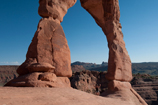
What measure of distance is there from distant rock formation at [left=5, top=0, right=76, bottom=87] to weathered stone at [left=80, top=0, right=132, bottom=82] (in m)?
2.51

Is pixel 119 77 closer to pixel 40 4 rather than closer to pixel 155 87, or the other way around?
pixel 40 4

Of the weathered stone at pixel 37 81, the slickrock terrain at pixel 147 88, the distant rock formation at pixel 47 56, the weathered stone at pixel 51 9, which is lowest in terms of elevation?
the slickrock terrain at pixel 147 88

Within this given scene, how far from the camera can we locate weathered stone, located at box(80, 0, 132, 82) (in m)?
6.39

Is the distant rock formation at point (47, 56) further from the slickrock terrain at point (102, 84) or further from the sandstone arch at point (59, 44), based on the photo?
the slickrock terrain at point (102, 84)

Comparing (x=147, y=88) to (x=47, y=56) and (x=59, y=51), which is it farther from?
(x=47, y=56)

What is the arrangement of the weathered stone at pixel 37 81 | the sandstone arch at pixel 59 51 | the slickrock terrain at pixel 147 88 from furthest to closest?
1. the slickrock terrain at pixel 147 88
2. the sandstone arch at pixel 59 51
3. the weathered stone at pixel 37 81

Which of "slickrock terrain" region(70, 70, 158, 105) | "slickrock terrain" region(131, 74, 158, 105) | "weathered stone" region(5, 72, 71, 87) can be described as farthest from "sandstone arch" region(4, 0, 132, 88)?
"slickrock terrain" region(131, 74, 158, 105)

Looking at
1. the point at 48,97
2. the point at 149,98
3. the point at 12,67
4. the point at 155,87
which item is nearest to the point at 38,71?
the point at 48,97

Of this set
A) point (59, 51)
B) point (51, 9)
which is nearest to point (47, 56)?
point (59, 51)

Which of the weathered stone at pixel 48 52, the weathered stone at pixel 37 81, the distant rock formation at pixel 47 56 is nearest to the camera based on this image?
the weathered stone at pixel 37 81

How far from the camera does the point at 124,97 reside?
5.14m

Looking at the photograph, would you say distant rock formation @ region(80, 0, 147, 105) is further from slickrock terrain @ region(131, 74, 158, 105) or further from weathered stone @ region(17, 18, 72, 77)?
slickrock terrain @ region(131, 74, 158, 105)

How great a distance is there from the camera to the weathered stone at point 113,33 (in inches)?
252

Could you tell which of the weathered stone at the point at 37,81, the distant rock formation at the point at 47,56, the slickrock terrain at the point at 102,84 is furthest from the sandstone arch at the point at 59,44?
the slickrock terrain at the point at 102,84
